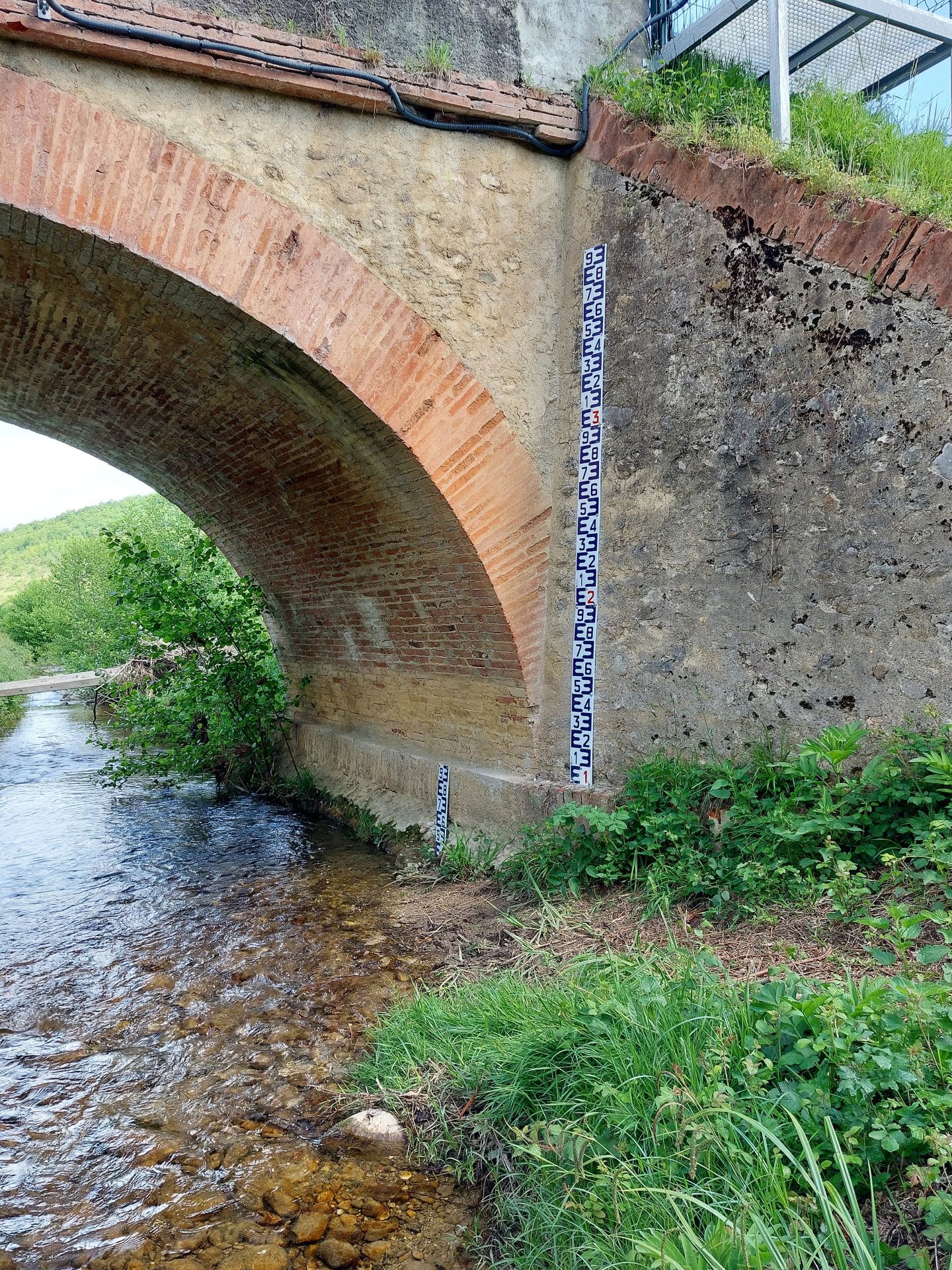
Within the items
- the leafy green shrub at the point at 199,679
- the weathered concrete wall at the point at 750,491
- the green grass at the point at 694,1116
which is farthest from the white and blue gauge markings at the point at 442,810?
the leafy green shrub at the point at 199,679

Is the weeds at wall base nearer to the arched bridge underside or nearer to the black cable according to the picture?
the arched bridge underside

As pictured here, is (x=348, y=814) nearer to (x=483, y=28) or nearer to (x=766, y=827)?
(x=766, y=827)

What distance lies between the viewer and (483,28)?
514cm

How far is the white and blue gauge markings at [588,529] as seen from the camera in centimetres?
500

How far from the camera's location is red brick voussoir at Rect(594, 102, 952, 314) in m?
3.78

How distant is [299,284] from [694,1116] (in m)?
4.13

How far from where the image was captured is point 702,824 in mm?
4246

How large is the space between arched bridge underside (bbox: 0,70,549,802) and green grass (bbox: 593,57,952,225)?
177 cm

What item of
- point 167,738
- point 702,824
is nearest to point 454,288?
point 702,824

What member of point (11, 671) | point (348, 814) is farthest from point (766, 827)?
point (11, 671)

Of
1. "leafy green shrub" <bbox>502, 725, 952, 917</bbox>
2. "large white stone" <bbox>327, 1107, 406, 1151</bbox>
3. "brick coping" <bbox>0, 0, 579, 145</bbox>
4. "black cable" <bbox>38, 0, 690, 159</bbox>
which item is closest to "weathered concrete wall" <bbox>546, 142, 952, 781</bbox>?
"leafy green shrub" <bbox>502, 725, 952, 917</bbox>

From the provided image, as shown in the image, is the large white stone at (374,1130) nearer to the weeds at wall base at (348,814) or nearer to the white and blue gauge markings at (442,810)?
the white and blue gauge markings at (442,810)

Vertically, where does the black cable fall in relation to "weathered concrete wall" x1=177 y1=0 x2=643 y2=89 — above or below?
below

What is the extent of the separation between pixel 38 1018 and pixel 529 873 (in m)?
2.34
